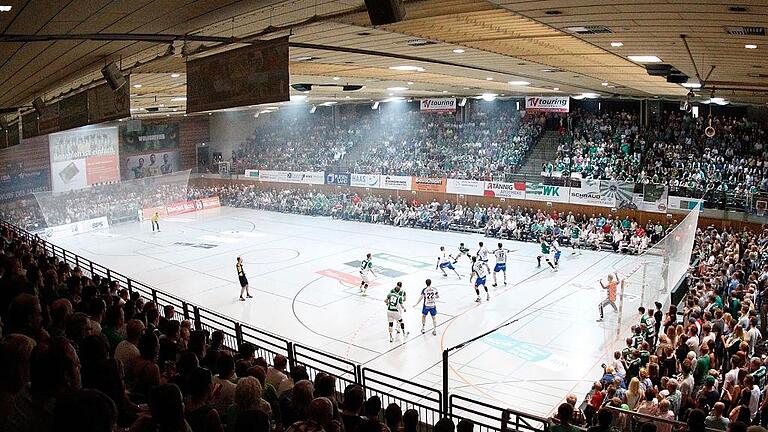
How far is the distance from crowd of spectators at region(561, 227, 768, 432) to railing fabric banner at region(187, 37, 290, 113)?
5067mm

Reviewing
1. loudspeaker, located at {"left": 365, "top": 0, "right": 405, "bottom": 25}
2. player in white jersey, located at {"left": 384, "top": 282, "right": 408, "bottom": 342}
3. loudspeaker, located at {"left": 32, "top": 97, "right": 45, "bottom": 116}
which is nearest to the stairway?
player in white jersey, located at {"left": 384, "top": 282, "right": 408, "bottom": 342}

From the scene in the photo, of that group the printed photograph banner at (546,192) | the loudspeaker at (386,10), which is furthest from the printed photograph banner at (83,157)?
the loudspeaker at (386,10)

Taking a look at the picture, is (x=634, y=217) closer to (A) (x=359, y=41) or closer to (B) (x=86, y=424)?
(A) (x=359, y=41)

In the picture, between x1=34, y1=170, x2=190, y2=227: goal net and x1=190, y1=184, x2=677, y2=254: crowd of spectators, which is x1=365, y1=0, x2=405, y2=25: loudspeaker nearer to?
x1=190, y1=184, x2=677, y2=254: crowd of spectators

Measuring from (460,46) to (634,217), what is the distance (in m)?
20.4

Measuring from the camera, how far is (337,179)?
41938 millimetres

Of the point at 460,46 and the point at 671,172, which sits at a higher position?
the point at 460,46

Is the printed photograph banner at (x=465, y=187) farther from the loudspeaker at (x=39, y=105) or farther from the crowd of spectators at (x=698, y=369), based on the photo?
the loudspeaker at (x=39, y=105)

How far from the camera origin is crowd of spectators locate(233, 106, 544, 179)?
122 feet

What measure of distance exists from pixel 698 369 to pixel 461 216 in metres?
23.4

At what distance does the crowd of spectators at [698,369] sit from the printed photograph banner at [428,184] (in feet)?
66.3

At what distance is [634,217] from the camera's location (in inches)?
1155

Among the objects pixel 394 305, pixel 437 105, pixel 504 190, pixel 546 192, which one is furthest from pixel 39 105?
pixel 437 105

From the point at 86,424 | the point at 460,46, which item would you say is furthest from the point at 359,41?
the point at 86,424
